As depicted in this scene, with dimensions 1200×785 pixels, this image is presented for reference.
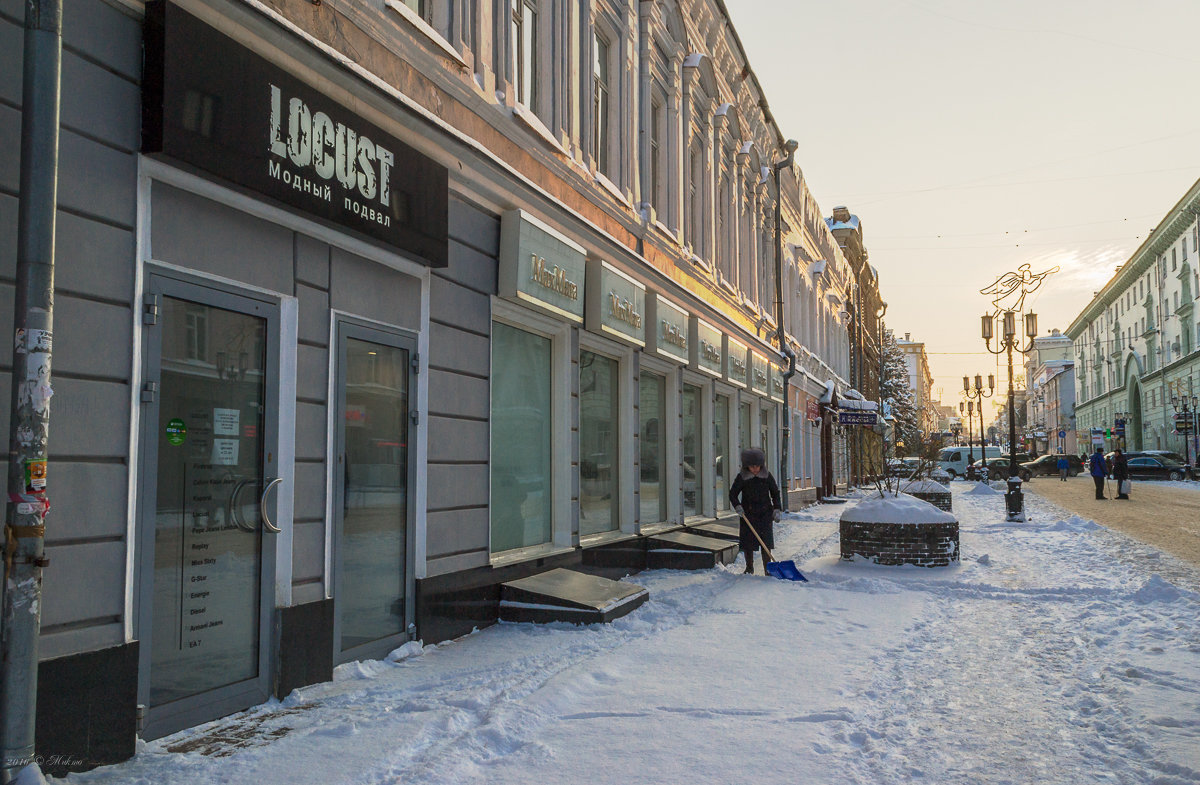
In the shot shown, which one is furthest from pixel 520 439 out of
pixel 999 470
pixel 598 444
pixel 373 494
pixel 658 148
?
pixel 999 470

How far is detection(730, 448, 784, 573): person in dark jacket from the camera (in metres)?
11.3

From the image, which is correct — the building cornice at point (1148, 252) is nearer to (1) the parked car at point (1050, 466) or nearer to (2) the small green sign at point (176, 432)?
(1) the parked car at point (1050, 466)

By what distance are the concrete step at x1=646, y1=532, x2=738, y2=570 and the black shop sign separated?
20.3 feet

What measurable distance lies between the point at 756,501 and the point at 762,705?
6.36m

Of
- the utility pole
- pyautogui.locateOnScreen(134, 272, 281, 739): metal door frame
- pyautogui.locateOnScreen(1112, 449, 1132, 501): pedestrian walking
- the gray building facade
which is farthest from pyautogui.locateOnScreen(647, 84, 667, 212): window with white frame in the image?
pyautogui.locateOnScreen(1112, 449, 1132, 501): pedestrian walking

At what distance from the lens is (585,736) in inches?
179

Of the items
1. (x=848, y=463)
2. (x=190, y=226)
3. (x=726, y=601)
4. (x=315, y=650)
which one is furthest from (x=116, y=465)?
(x=848, y=463)

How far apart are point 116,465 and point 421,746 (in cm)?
195

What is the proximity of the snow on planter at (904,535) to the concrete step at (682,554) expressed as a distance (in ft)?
5.57

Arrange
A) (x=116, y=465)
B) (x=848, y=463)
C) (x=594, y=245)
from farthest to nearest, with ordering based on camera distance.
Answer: (x=848, y=463), (x=594, y=245), (x=116, y=465)

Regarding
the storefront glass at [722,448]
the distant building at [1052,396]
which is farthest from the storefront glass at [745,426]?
the distant building at [1052,396]

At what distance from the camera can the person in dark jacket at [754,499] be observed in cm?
1132

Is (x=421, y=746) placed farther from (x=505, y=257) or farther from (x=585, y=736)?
(x=505, y=257)

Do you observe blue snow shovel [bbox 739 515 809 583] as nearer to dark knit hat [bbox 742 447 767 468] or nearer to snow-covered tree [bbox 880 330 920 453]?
dark knit hat [bbox 742 447 767 468]
